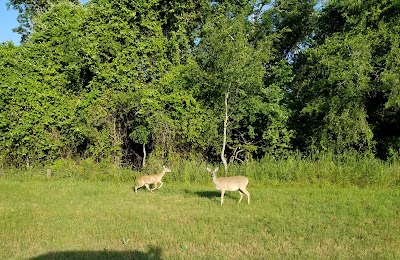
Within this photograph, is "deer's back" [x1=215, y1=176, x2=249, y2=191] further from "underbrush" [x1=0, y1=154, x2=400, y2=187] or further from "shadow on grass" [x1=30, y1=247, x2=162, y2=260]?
"shadow on grass" [x1=30, y1=247, x2=162, y2=260]

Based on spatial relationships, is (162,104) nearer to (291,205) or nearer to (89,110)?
(89,110)

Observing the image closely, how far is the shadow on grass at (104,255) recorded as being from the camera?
21.5 feet

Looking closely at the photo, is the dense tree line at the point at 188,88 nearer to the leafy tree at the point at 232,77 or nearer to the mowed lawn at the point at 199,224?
the leafy tree at the point at 232,77

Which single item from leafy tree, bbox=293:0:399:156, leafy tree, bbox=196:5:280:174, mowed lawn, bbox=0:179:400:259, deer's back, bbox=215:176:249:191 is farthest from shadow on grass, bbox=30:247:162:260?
leafy tree, bbox=293:0:399:156

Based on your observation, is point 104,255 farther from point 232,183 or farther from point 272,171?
point 272,171

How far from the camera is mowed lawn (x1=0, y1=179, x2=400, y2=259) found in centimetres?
686

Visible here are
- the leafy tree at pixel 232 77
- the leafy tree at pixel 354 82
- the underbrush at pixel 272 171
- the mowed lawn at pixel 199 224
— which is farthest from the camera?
the leafy tree at pixel 354 82

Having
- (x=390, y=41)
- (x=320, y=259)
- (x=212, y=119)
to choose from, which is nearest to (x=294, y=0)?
(x=390, y=41)

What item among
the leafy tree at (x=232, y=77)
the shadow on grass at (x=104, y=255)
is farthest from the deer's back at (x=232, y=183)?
the shadow on grass at (x=104, y=255)

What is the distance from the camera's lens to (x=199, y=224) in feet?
28.6

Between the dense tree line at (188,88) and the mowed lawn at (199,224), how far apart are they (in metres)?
4.17

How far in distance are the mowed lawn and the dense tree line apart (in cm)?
417

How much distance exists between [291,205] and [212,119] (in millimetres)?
7010

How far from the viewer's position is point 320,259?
6355mm
